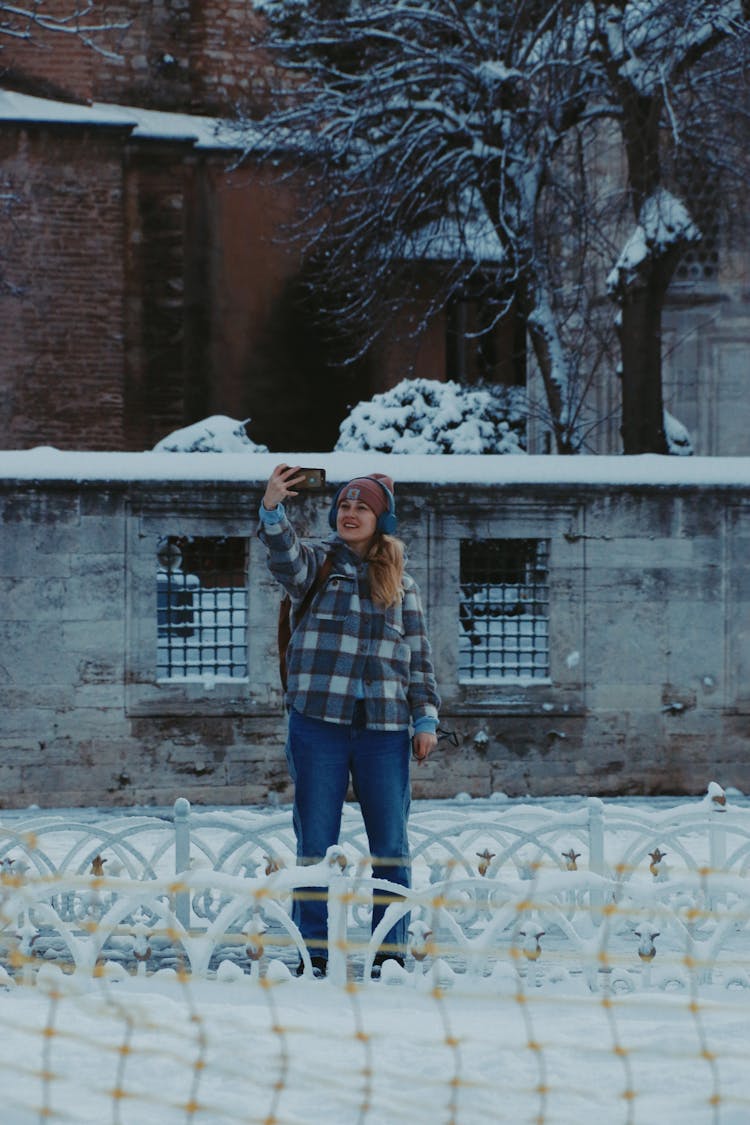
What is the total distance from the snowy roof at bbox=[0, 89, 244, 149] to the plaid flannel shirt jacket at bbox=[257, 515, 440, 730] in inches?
593

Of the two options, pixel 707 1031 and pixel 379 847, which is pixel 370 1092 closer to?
pixel 707 1031

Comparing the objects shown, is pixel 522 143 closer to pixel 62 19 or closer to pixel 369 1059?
pixel 62 19

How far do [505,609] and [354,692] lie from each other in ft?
21.3

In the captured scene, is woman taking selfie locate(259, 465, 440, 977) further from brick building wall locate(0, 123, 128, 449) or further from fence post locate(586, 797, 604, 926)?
brick building wall locate(0, 123, 128, 449)

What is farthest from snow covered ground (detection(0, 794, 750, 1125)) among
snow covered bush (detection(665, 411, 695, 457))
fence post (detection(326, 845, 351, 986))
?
snow covered bush (detection(665, 411, 695, 457))

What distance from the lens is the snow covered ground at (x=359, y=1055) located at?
164 inches

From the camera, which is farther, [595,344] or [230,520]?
[595,344]

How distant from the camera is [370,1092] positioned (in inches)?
168

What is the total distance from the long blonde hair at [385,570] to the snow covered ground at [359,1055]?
5.58ft

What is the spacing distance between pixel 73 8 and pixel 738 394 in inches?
389

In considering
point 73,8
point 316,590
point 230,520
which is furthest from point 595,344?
point 316,590

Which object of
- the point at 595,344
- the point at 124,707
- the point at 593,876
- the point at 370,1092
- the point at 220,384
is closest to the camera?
the point at 370,1092

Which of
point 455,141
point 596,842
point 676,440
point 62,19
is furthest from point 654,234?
point 62,19

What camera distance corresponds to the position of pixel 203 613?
A: 12.8 metres
